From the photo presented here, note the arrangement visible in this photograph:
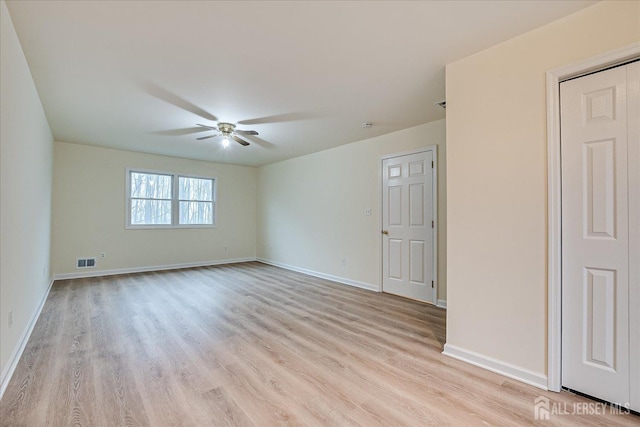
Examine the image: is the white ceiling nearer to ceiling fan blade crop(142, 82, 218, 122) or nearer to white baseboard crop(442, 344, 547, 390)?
ceiling fan blade crop(142, 82, 218, 122)

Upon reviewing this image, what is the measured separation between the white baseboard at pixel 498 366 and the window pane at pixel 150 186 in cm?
620

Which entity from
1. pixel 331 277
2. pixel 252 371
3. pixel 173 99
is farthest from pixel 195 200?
pixel 252 371

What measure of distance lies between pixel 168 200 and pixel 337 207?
12.8 feet

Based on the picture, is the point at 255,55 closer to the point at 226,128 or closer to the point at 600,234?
the point at 226,128

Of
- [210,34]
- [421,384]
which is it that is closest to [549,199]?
[421,384]

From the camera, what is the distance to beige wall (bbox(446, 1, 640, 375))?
1876 millimetres

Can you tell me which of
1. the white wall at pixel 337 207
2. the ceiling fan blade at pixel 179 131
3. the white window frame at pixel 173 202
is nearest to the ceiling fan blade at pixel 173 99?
the ceiling fan blade at pixel 179 131

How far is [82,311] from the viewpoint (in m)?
3.46

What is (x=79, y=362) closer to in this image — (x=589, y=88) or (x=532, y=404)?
(x=532, y=404)

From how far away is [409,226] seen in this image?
163 inches

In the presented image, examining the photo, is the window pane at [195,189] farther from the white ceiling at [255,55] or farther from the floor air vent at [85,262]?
the white ceiling at [255,55]

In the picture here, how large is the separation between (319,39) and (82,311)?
411 centimetres

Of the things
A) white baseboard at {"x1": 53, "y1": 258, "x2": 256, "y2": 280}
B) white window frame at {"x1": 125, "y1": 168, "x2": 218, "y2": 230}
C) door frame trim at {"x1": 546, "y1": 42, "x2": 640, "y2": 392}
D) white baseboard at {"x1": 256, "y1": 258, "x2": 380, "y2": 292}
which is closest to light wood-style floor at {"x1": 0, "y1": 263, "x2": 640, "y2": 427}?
door frame trim at {"x1": 546, "y1": 42, "x2": 640, "y2": 392}

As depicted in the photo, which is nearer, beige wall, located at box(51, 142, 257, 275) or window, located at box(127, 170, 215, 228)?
beige wall, located at box(51, 142, 257, 275)
